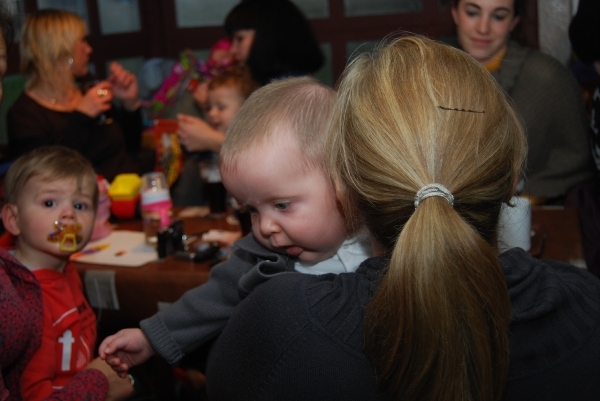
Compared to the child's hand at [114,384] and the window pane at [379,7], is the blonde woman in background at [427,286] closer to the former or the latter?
the child's hand at [114,384]

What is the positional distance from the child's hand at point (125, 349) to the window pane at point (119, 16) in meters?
4.66

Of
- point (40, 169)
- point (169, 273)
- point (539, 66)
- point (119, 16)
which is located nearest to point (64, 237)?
point (40, 169)

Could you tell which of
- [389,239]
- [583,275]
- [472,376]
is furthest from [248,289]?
[583,275]

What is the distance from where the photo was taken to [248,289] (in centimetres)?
115

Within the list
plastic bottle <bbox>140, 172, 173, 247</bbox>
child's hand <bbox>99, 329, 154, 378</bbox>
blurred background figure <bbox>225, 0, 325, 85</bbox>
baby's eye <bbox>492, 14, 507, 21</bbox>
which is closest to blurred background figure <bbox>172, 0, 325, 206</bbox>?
blurred background figure <bbox>225, 0, 325, 85</bbox>

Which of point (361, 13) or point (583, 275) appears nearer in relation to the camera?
point (583, 275)

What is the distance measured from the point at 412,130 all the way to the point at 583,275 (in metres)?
0.41

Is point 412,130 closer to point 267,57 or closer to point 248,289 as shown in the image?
point 248,289

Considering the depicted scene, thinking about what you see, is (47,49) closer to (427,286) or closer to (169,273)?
(169,273)

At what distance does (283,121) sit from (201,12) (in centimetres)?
452

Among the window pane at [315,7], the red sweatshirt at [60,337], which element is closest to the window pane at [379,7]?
the window pane at [315,7]

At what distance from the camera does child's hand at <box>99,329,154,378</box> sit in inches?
54.4

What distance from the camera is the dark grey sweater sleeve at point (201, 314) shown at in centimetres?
134

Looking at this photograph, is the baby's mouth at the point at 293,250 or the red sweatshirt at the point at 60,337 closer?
the baby's mouth at the point at 293,250
